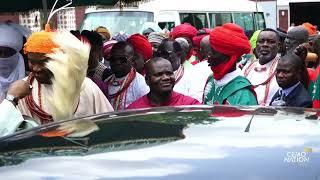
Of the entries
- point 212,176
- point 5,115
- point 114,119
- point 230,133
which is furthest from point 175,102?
point 212,176

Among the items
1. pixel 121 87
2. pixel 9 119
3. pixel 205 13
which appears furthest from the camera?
pixel 205 13

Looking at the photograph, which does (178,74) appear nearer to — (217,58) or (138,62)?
(138,62)

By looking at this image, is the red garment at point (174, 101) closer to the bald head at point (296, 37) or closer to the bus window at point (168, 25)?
the bald head at point (296, 37)

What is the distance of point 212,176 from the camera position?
7.10 feet

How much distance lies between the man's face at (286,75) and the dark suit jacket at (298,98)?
0.29ft

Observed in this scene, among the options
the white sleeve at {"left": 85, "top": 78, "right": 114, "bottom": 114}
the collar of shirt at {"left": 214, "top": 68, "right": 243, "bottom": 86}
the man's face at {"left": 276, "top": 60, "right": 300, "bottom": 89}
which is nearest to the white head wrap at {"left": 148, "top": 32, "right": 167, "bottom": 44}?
the man's face at {"left": 276, "top": 60, "right": 300, "bottom": 89}

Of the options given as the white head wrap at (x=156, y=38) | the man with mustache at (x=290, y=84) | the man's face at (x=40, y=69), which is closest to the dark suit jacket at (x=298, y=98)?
the man with mustache at (x=290, y=84)

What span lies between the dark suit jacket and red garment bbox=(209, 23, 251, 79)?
0.47 m

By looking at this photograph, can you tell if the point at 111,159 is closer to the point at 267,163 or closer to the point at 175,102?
the point at 267,163

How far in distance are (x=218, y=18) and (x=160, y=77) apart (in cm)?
1236

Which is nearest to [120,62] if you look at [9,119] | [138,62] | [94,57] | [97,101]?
[94,57]

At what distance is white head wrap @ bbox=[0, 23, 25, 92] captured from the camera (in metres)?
4.98

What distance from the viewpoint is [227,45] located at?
5012 millimetres

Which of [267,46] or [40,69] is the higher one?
[40,69]
